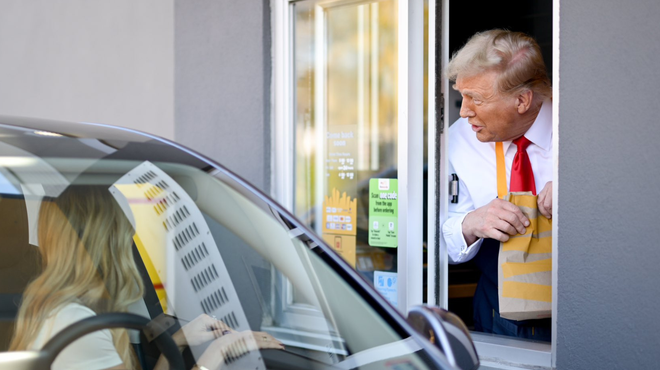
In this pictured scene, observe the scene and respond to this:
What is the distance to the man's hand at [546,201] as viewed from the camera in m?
2.87

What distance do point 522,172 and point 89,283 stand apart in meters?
2.40

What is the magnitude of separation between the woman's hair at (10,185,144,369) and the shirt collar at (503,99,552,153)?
235 centimetres

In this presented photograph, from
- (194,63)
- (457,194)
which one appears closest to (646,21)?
(457,194)

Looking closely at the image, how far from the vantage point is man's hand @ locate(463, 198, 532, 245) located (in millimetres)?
2873

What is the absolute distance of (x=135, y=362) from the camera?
127 cm

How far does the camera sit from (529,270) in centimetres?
289

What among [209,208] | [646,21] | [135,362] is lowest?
[135,362]

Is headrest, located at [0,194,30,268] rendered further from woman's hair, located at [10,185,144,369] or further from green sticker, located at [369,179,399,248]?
green sticker, located at [369,179,399,248]

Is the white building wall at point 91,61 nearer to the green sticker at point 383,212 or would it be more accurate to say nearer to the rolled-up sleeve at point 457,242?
the green sticker at point 383,212

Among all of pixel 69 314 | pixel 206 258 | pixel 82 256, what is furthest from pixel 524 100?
pixel 69 314

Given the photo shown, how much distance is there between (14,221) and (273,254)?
0.78 metres

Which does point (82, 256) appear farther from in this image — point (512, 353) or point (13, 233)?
point (512, 353)

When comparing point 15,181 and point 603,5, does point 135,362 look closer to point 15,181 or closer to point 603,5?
point 15,181

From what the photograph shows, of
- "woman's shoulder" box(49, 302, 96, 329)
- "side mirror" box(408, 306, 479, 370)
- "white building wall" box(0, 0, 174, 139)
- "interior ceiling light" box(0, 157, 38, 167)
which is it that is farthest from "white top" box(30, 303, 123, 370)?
"white building wall" box(0, 0, 174, 139)
